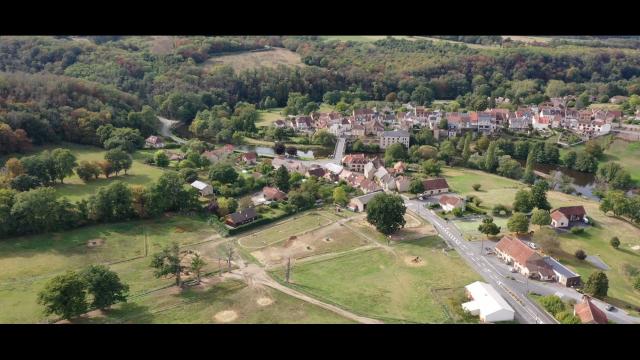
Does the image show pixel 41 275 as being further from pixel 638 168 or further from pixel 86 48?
pixel 86 48

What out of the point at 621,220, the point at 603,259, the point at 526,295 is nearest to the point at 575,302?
the point at 526,295

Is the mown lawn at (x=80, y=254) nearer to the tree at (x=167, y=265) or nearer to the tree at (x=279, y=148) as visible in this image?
the tree at (x=167, y=265)

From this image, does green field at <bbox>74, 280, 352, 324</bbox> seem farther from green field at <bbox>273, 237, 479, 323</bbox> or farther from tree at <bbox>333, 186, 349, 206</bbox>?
tree at <bbox>333, 186, 349, 206</bbox>

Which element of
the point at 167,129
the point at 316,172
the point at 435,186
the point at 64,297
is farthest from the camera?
the point at 167,129

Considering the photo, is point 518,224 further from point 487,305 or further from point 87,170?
point 87,170

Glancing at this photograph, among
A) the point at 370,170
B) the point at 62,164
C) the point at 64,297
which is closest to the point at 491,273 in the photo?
the point at 370,170
